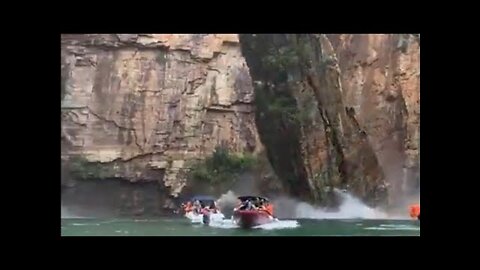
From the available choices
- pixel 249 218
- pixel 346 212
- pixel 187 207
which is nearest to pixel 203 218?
pixel 187 207

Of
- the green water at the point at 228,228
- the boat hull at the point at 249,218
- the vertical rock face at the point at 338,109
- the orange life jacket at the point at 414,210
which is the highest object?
the vertical rock face at the point at 338,109

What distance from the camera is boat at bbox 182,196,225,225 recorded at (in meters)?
6.45

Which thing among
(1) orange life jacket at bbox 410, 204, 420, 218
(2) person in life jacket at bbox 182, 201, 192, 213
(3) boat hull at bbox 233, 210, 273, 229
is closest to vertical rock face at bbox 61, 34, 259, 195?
(2) person in life jacket at bbox 182, 201, 192, 213

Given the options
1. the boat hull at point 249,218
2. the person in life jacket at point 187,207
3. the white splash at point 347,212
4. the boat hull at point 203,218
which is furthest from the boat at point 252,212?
the person in life jacket at point 187,207

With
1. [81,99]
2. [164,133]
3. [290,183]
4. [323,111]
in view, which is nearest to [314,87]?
[323,111]

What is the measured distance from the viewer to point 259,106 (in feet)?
21.8

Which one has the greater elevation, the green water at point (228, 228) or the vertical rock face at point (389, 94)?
the vertical rock face at point (389, 94)

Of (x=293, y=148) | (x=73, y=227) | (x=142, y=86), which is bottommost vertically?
(x=73, y=227)

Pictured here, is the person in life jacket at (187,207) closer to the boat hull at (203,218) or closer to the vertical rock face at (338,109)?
the boat hull at (203,218)

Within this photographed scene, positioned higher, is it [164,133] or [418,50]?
[418,50]

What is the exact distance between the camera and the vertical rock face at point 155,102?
6543 millimetres

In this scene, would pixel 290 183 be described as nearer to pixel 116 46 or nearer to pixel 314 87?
pixel 314 87

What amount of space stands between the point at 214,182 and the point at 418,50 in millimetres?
1976

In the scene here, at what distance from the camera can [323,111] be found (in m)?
6.66
